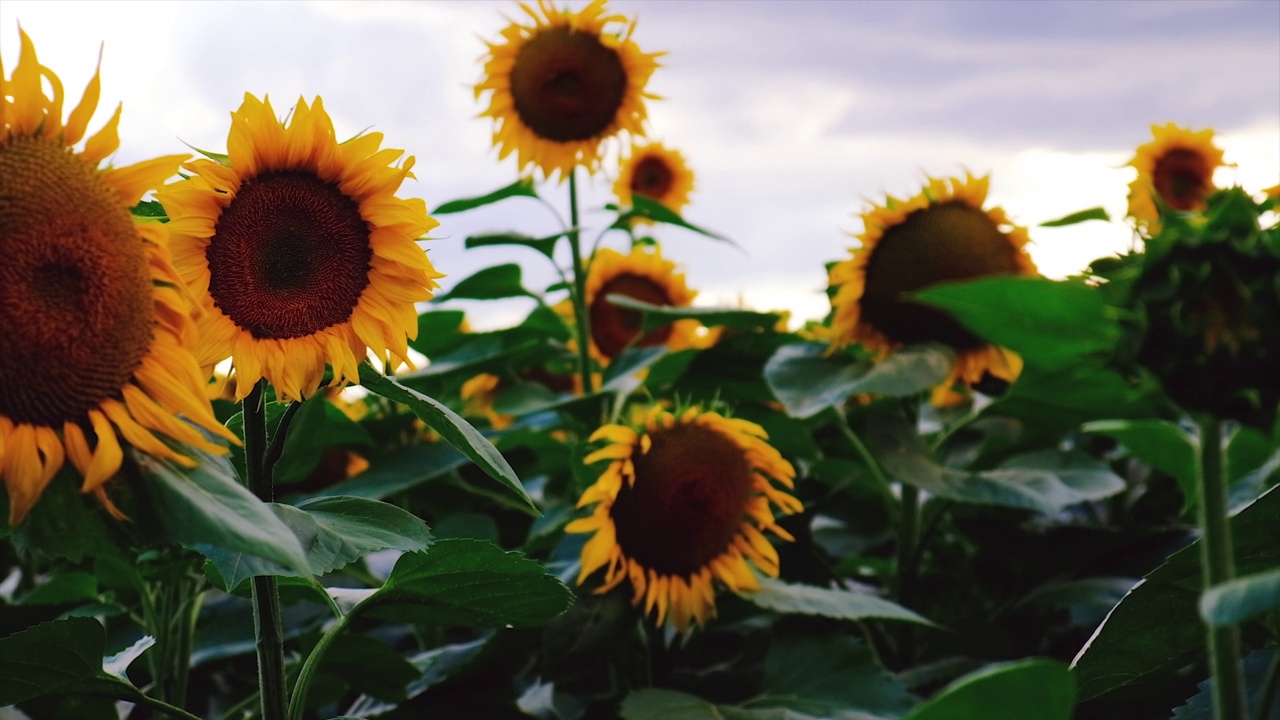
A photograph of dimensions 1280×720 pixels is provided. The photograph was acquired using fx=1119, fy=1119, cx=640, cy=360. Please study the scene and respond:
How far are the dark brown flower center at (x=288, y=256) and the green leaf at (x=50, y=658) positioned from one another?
0.30 m

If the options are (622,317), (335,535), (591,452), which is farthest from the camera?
(622,317)

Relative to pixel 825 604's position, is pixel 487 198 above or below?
above

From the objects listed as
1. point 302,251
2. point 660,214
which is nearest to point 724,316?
point 660,214

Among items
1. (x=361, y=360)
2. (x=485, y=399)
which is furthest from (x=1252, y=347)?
(x=485, y=399)

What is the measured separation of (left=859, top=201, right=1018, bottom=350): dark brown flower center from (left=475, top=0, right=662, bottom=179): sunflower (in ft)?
3.07

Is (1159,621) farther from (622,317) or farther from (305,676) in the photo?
(622,317)

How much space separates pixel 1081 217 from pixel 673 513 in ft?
2.89

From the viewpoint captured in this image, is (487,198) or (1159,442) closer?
(1159,442)

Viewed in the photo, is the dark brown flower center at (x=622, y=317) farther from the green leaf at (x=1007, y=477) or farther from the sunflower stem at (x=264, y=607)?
the sunflower stem at (x=264, y=607)

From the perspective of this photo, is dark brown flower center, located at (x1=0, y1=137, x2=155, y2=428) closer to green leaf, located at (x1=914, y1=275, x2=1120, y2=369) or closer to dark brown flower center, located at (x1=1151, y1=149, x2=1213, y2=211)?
green leaf, located at (x1=914, y1=275, x2=1120, y2=369)

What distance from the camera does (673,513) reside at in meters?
1.55

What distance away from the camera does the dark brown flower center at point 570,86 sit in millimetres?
2600

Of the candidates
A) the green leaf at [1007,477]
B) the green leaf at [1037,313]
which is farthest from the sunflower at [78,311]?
the green leaf at [1007,477]

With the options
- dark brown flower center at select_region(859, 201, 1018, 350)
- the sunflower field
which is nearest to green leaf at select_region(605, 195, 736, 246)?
the sunflower field
